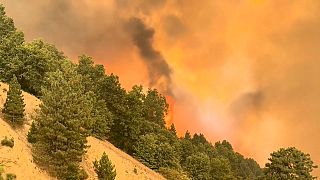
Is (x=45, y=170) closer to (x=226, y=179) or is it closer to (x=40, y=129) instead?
(x=40, y=129)

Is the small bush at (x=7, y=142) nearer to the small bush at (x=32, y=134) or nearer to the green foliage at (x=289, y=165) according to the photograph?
the small bush at (x=32, y=134)

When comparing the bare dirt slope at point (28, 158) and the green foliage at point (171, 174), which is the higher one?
the green foliage at point (171, 174)

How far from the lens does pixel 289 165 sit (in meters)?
96.9

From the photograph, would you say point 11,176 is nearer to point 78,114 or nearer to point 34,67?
point 78,114

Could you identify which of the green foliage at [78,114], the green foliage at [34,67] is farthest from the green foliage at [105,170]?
the green foliage at [34,67]

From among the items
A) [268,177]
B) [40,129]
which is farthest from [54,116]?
[268,177]

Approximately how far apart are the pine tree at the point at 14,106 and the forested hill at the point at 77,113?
136 millimetres

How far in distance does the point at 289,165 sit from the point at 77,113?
5431cm

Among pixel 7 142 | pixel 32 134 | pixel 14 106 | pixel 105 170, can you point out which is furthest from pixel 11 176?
pixel 105 170

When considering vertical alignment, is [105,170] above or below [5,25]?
below

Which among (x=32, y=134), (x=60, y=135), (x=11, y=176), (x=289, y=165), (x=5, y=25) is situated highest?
(x=5, y=25)

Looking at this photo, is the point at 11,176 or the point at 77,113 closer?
the point at 11,176

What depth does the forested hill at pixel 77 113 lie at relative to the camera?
59.9m

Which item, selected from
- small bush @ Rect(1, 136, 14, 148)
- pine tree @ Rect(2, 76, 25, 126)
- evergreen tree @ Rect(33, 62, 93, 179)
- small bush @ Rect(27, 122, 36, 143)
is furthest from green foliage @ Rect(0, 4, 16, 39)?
small bush @ Rect(1, 136, 14, 148)
